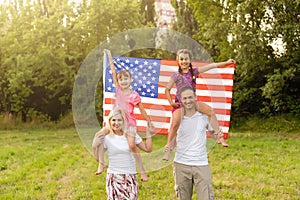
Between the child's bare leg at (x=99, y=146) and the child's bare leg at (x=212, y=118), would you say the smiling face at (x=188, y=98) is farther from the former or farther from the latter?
the child's bare leg at (x=99, y=146)

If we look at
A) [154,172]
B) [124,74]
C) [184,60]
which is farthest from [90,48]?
[124,74]

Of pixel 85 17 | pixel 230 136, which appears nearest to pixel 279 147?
pixel 230 136

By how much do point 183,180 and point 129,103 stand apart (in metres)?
0.82

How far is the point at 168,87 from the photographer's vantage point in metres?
4.14

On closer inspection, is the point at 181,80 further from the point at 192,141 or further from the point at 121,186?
the point at 121,186

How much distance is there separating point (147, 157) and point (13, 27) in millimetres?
14203

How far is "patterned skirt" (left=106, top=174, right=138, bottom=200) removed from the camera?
3.94m

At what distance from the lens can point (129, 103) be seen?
4.02 m

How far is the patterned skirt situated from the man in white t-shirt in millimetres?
413

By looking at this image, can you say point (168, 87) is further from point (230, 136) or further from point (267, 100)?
point (267, 100)

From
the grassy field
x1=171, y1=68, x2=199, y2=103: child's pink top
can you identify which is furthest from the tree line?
x1=171, y1=68, x2=199, y2=103: child's pink top

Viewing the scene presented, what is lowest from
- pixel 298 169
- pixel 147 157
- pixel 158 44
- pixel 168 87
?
pixel 298 169

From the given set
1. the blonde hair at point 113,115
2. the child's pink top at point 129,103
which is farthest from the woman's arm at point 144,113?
the blonde hair at point 113,115

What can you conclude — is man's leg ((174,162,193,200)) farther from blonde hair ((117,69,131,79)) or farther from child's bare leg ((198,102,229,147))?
blonde hair ((117,69,131,79))
